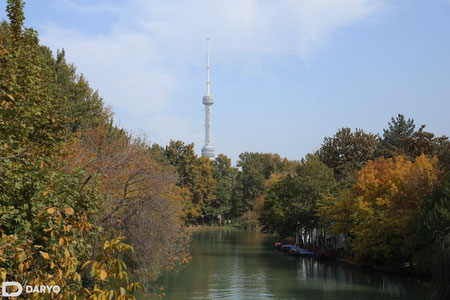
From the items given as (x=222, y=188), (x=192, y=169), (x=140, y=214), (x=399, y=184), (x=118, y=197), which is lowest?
(x=140, y=214)

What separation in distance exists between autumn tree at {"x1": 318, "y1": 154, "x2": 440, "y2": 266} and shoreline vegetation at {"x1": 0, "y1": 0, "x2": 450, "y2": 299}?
0.11m

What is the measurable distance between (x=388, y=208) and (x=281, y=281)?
11.2m

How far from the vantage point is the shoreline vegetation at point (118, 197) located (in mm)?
10430

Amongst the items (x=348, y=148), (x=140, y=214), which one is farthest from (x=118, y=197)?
(x=348, y=148)

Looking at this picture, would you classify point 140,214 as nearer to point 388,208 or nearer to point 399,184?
point 388,208

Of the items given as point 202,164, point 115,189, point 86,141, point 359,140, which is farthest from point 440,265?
point 202,164

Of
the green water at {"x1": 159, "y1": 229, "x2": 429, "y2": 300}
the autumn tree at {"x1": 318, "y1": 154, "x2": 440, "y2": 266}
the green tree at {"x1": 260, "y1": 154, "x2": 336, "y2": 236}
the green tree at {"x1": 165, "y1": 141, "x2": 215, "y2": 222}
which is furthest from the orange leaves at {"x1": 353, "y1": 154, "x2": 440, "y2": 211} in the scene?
the green tree at {"x1": 165, "y1": 141, "x2": 215, "y2": 222}

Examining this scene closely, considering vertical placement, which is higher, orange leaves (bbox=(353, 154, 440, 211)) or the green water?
orange leaves (bbox=(353, 154, 440, 211))

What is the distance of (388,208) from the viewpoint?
42562mm

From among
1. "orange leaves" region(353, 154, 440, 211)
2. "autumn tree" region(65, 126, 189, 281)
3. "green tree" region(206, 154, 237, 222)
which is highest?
"green tree" region(206, 154, 237, 222)

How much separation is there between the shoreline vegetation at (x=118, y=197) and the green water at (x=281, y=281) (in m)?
1.91

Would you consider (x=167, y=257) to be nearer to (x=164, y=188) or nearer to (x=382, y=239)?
(x=164, y=188)

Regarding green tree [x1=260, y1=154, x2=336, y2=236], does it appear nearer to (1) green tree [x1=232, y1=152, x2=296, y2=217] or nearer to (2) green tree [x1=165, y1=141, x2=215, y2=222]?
(2) green tree [x1=165, y1=141, x2=215, y2=222]

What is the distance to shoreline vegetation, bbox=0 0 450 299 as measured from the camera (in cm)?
1043
